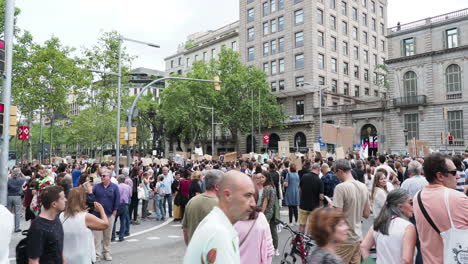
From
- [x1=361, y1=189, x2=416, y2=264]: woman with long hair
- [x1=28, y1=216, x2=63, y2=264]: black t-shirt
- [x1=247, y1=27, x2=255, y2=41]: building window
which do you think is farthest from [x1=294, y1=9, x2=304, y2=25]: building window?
[x1=28, y1=216, x2=63, y2=264]: black t-shirt

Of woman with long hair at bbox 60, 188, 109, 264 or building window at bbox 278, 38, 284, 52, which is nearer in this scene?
woman with long hair at bbox 60, 188, 109, 264

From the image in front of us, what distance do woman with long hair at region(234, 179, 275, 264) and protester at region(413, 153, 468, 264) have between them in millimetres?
1494

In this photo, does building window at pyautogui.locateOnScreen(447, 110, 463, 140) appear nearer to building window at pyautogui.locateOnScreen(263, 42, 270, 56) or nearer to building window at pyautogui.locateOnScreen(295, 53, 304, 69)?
building window at pyautogui.locateOnScreen(295, 53, 304, 69)

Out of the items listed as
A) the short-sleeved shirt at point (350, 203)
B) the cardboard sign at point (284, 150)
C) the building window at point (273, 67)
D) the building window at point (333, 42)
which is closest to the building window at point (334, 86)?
the building window at point (333, 42)

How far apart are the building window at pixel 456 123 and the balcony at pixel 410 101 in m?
2.71

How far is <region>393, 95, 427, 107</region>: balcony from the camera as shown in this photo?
3775 cm

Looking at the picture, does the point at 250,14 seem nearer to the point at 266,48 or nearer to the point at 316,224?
the point at 266,48

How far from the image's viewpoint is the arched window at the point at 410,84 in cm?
3869

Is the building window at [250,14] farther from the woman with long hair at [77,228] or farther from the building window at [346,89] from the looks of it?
the woman with long hair at [77,228]

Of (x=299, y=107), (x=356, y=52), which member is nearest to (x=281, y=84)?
(x=299, y=107)

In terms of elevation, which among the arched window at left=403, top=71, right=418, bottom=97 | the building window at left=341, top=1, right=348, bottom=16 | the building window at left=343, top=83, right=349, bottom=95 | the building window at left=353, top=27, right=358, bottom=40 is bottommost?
the arched window at left=403, top=71, right=418, bottom=97

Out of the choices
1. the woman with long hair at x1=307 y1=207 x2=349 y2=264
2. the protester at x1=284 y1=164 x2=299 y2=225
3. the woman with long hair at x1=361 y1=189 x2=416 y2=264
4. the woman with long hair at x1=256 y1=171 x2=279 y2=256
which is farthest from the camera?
the protester at x1=284 y1=164 x2=299 y2=225

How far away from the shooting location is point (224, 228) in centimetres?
205

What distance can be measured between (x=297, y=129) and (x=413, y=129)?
1388cm
